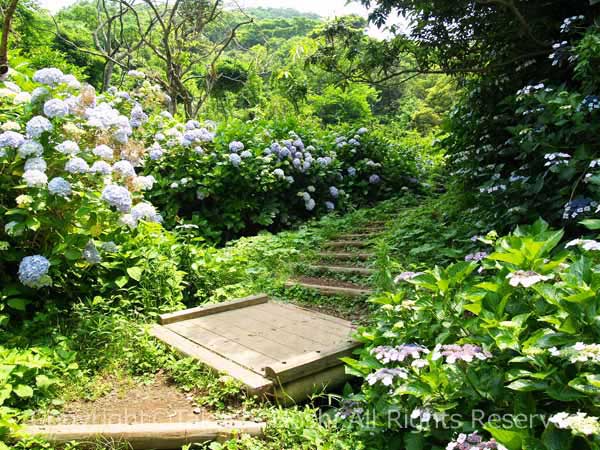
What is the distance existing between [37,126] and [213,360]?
1.83 metres

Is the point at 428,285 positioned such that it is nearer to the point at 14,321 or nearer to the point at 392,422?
the point at 392,422

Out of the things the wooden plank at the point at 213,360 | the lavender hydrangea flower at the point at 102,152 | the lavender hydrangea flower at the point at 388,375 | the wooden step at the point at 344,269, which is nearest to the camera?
the lavender hydrangea flower at the point at 388,375

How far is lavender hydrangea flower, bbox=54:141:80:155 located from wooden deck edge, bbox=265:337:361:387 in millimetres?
1856

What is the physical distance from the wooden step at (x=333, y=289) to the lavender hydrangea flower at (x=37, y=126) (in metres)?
2.43

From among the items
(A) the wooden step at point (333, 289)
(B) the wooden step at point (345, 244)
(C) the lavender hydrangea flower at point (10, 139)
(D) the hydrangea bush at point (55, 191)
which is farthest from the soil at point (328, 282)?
(C) the lavender hydrangea flower at point (10, 139)

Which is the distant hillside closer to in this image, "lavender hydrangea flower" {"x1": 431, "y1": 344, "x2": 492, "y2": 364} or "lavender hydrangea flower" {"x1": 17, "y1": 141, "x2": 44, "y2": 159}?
"lavender hydrangea flower" {"x1": 17, "y1": 141, "x2": 44, "y2": 159}

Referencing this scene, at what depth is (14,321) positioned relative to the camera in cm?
289

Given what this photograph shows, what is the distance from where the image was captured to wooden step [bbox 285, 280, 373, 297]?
377 cm

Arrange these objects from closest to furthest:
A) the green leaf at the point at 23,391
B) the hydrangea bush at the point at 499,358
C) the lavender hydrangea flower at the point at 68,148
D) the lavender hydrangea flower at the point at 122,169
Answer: the hydrangea bush at the point at 499,358
the green leaf at the point at 23,391
the lavender hydrangea flower at the point at 68,148
the lavender hydrangea flower at the point at 122,169

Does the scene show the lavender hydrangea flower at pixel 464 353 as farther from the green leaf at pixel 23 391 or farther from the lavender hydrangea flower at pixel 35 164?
the lavender hydrangea flower at pixel 35 164

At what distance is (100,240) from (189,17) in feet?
26.5

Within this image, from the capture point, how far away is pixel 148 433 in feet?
6.85

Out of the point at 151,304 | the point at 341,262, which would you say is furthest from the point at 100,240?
the point at 341,262

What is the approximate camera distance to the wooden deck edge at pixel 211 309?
3.38 m
